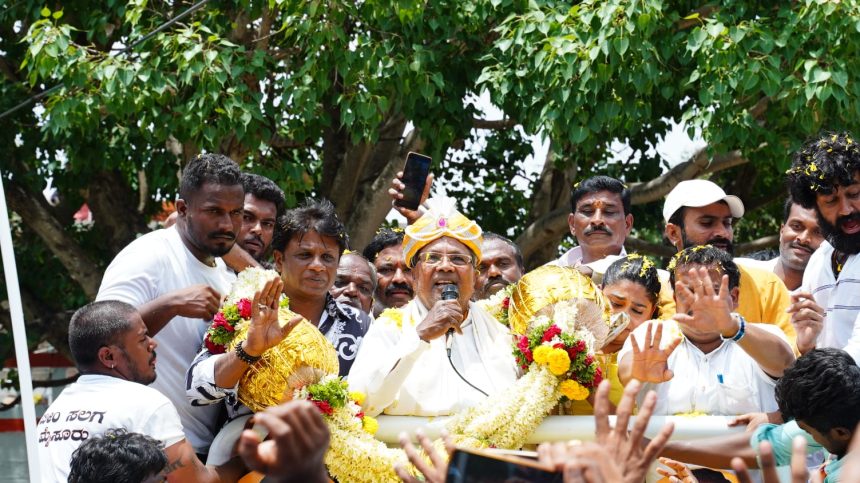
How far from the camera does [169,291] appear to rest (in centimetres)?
544

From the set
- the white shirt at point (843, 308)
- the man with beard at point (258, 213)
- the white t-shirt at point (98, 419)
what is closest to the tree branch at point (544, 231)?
the man with beard at point (258, 213)

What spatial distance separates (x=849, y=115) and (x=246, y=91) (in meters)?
4.46

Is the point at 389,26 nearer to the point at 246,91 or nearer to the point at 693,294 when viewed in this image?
Result: the point at 246,91

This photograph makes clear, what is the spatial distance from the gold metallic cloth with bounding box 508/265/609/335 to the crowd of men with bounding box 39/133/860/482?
114mm

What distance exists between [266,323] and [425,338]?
26.1 inches

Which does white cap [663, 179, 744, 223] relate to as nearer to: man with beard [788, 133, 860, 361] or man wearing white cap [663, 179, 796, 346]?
man wearing white cap [663, 179, 796, 346]

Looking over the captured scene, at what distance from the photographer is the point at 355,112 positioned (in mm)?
9203

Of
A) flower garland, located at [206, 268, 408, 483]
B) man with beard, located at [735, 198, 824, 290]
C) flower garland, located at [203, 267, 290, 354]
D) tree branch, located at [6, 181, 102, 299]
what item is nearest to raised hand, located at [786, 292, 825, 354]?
man with beard, located at [735, 198, 824, 290]

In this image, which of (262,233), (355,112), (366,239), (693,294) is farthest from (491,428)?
(366,239)

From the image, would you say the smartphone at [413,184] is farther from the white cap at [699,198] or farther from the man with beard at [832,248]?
the man with beard at [832,248]

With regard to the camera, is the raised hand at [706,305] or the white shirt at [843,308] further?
the white shirt at [843,308]

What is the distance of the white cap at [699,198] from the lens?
21.3ft

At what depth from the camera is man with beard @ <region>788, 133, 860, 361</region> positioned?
5203mm

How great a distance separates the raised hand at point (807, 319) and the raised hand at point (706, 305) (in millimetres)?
300
